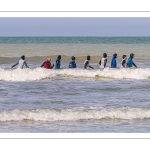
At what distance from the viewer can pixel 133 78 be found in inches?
524

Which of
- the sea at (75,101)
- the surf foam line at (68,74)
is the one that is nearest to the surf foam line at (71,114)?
the sea at (75,101)

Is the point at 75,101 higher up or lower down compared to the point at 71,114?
higher up

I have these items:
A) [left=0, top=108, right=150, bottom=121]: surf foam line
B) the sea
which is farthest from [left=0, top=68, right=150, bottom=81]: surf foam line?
[left=0, top=108, right=150, bottom=121]: surf foam line

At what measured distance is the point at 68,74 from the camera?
44.4ft

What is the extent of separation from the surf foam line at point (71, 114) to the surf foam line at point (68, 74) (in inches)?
165

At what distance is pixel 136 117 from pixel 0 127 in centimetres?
220

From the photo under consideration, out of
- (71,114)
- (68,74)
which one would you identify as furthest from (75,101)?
(68,74)

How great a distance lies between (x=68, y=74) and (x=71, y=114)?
4.90m

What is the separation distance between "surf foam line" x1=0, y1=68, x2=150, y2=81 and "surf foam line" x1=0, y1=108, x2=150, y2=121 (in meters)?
4.19

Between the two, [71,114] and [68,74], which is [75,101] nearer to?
[71,114]

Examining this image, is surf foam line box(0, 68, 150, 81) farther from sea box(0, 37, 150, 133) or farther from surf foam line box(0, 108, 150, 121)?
surf foam line box(0, 108, 150, 121)

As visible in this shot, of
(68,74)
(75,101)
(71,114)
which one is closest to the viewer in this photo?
(71,114)

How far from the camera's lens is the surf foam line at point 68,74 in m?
13.0
